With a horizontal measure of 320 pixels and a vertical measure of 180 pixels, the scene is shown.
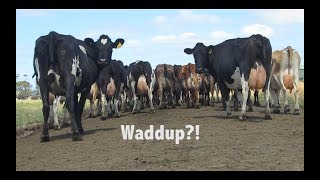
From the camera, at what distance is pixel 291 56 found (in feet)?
57.6

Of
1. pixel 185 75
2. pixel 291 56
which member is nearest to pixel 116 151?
pixel 291 56

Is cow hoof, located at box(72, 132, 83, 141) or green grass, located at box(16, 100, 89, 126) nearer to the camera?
cow hoof, located at box(72, 132, 83, 141)

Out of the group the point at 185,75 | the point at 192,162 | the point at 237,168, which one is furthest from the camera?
the point at 185,75

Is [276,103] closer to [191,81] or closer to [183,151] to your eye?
[191,81]

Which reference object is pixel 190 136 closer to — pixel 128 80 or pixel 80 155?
pixel 80 155

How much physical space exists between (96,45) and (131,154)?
18.1 ft

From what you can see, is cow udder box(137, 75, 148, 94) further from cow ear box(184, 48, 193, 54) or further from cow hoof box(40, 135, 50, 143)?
cow hoof box(40, 135, 50, 143)

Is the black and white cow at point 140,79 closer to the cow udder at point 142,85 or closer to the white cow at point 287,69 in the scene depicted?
the cow udder at point 142,85

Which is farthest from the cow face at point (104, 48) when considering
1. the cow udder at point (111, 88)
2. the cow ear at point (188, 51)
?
the cow ear at point (188, 51)

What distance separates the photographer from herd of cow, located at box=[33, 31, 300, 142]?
38.8 feet

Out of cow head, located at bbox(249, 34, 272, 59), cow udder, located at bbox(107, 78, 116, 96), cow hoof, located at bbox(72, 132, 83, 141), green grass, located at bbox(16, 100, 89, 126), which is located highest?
cow head, located at bbox(249, 34, 272, 59)

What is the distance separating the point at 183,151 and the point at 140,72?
42.1 ft

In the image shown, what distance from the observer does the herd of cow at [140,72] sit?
1181 cm

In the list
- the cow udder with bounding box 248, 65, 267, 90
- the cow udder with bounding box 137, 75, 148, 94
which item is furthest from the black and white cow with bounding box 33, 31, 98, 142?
the cow udder with bounding box 137, 75, 148, 94
